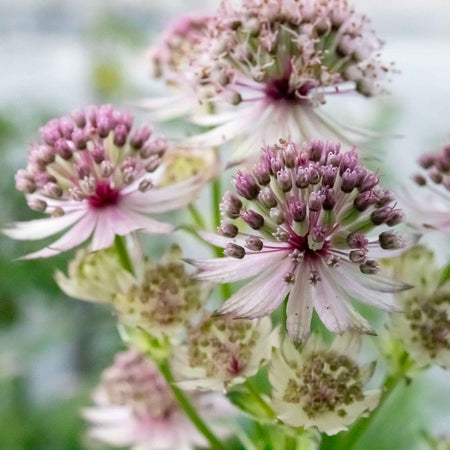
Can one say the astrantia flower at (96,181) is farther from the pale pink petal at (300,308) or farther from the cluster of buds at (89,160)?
the pale pink petal at (300,308)

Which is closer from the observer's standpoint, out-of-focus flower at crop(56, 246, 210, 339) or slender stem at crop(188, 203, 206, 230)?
out-of-focus flower at crop(56, 246, 210, 339)

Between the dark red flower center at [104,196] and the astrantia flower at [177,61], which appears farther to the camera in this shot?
the astrantia flower at [177,61]

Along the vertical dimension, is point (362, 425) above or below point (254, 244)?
below

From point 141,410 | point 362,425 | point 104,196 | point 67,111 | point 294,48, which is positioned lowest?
point 67,111

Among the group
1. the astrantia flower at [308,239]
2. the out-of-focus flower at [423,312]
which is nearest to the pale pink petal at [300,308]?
the astrantia flower at [308,239]

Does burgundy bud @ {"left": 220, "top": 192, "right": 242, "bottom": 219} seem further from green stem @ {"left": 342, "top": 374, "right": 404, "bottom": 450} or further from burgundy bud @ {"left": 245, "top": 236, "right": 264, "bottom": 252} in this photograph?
green stem @ {"left": 342, "top": 374, "right": 404, "bottom": 450}

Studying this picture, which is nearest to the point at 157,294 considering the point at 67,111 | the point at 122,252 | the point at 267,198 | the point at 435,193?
the point at 122,252

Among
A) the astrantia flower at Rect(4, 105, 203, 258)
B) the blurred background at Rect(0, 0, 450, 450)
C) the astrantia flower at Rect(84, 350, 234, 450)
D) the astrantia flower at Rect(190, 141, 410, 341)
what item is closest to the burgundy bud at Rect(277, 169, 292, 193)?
the astrantia flower at Rect(190, 141, 410, 341)

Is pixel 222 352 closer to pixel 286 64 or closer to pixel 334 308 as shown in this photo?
pixel 334 308
